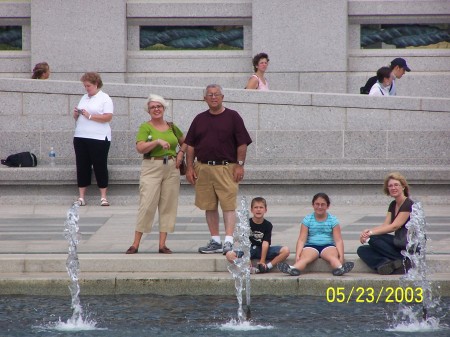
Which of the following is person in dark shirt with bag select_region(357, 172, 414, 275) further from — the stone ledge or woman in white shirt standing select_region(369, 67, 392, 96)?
woman in white shirt standing select_region(369, 67, 392, 96)

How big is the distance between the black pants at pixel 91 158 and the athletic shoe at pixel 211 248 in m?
4.81

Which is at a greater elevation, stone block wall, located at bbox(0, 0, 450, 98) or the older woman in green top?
stone block wall, located at bbox(0, 0, 450, 98)

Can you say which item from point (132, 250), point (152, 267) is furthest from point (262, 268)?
point (132, 250)

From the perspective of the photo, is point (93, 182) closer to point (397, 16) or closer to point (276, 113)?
point (276, 113)

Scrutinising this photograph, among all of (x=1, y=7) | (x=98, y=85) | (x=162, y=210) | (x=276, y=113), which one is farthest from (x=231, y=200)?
(x=1, y=7)

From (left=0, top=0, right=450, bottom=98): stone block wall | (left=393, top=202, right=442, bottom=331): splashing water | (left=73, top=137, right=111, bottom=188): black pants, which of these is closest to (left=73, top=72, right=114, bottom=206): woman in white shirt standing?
(left=73, top=137, right=111, bottom=188): black pants

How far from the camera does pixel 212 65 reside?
1967 cm

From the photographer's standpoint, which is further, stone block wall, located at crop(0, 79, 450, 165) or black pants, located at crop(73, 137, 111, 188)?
stone block wall, located at crop(0, 79, 450, 165)

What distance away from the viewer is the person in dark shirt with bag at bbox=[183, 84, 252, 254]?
11695 mm

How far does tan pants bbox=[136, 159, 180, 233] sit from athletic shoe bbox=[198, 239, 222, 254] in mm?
428

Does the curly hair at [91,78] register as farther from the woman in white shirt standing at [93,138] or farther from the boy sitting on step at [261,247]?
the boy sitting on step at [261,247]

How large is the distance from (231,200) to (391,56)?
8.47 metres

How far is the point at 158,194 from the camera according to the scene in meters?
11.8

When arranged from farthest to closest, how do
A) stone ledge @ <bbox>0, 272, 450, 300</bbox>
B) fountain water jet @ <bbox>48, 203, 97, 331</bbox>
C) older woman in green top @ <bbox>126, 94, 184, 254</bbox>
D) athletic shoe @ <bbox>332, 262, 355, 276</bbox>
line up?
older woman in green top @ <bbox>126, 94, 184, 254</bbox>
athletic shoe @ <bbox>332, 262, 355, 276</bbox>
stone ledge @ <bbox>0, 272, 450, 300</bbox>
fountain water jet @ <bbox>48, 203, 97, 331</bbox>
